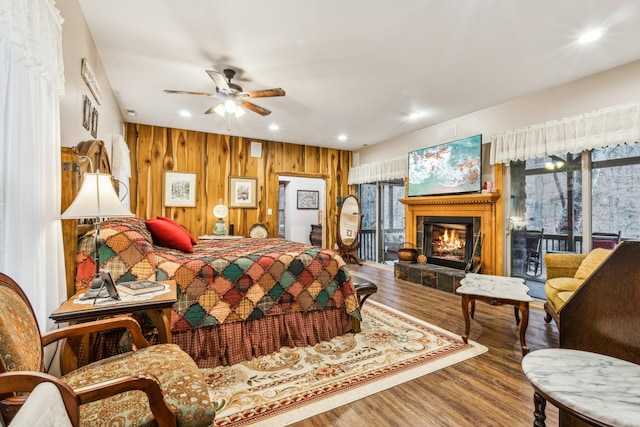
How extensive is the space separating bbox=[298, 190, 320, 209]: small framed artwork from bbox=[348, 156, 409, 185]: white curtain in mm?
1547

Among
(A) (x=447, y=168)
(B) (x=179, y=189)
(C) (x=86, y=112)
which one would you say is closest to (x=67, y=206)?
(C) (x=86, y=112)

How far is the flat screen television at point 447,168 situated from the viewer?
4207mm

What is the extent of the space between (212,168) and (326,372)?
4.52m

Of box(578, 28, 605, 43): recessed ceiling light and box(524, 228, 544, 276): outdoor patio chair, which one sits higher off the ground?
box(578, 28, 605, 43): recessed ceiling light

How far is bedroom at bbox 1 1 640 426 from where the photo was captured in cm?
198

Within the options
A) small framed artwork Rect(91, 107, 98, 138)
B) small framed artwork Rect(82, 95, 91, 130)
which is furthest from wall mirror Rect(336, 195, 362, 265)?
small framed artwork Rect(82, 95, 91, 130)

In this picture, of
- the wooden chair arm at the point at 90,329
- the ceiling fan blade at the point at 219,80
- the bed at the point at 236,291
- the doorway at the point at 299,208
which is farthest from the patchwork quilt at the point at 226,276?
the doorway at the point at 299,208

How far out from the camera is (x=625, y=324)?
46.2 inches

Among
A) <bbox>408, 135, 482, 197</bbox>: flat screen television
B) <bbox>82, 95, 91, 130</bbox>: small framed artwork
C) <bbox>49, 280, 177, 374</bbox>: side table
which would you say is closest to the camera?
<bbox>49, 280, 177, 374</bbox>: side table

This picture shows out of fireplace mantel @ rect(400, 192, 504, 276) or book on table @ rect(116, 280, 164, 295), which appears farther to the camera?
fireplace mantel @ rect(400, 192, 504, 276)

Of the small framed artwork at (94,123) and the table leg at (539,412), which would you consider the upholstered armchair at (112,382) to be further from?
the small framed artwork at (94,123)

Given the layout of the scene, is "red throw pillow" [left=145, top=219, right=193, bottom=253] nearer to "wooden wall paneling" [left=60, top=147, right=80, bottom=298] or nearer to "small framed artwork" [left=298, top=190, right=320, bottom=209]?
"wooden wall paneling" [left=60, top=147, right=80, bottom=298]

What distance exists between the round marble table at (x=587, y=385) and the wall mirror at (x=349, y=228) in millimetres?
5195

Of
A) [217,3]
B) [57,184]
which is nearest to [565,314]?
[57,184]
